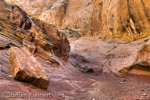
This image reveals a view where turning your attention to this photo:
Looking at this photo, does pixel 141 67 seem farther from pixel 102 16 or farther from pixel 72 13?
pixel 72 13

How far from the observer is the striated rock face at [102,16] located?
53.9 feet

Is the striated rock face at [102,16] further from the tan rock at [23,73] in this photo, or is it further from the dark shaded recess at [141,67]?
the tan rock at [23,73]

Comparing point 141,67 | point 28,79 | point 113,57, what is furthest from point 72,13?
point 28,79

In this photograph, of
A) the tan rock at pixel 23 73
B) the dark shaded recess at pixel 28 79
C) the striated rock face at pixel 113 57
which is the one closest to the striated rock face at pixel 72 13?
the striated rock face at pixel 113 57

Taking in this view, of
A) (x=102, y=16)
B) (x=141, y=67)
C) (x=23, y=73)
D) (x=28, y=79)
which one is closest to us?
(x=23, y=73)

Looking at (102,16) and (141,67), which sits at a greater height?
(102,16)

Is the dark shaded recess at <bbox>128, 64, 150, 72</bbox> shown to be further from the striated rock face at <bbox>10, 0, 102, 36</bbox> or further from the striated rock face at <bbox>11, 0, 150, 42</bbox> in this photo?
the striated rock face at <bbox>10, 0, 102, 36</bbox>

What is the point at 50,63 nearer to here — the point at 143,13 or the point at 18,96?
the point at 18,96

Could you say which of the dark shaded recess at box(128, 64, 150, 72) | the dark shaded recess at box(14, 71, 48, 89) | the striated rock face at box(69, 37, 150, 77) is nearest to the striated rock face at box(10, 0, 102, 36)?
the striated rock face at box(69, 37, 150, 77)

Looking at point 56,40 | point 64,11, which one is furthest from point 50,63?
point 64,11

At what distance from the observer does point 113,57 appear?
54.7 feet

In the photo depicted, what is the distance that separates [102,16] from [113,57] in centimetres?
1306

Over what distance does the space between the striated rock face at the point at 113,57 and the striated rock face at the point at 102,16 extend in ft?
8.37

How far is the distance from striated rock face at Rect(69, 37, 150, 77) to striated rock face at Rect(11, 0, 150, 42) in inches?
100
